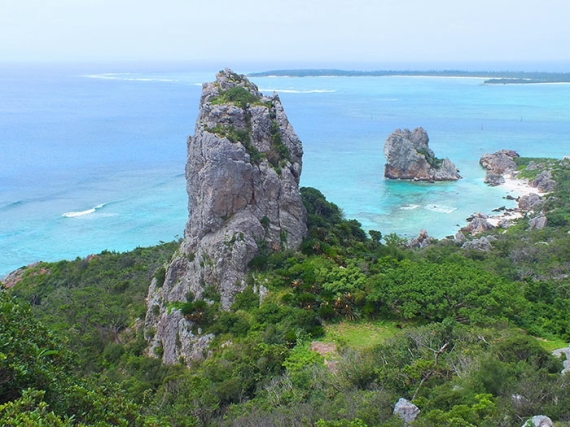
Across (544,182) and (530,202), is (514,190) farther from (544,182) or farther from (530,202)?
(530,202)

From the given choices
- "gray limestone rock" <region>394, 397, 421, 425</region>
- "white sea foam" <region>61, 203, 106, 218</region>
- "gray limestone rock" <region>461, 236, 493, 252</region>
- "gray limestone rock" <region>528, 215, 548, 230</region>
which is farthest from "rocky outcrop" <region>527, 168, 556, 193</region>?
"gray limestone rock" <region>394, 397, 421, 425</region>

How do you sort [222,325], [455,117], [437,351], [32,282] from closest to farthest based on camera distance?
[437,351]
[222,325]
[32,282]
[455,117]

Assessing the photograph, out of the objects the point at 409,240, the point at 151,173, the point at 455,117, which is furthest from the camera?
the point at 455,117

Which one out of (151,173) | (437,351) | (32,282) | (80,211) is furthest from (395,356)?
(151,173)

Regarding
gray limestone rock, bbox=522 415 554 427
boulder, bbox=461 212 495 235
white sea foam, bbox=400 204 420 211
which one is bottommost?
white sea foam, bbox=400 204 420 211

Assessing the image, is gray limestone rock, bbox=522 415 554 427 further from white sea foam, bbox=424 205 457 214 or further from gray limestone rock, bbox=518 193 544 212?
gray limestone rock, bbox=518 193 544 212

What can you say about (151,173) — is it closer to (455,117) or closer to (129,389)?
(129,389)

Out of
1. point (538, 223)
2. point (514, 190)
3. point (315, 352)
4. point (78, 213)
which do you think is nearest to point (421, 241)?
point (538, 223)
